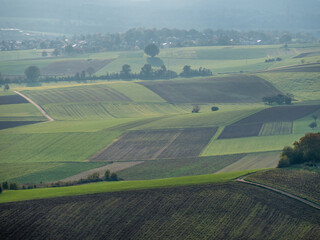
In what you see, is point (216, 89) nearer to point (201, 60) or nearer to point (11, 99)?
point (11, 99)

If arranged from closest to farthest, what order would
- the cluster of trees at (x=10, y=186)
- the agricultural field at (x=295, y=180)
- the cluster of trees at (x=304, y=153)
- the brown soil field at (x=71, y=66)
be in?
the agricultural field at (x=295, y=180), the cluster of trees at (x=10, y=186), the cluster of trees at (x=304, y=153), the brown soil field at (x=71, y=66)

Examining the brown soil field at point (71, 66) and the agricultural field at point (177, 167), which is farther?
the brown soil field at point (71, 66)

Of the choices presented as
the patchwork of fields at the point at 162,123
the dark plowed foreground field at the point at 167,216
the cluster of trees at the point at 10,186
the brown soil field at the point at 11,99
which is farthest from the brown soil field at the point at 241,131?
the brown soil field at the point at 11,99

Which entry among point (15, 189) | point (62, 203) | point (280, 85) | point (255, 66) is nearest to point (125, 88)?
point (280, 85)

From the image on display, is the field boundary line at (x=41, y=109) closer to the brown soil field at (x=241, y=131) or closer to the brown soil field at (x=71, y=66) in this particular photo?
the brown soil field at (x=241, y=131)

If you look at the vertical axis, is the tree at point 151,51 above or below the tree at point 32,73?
above

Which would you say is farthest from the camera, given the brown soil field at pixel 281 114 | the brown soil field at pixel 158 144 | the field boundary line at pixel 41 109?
the field boundary line at pixel 41 109

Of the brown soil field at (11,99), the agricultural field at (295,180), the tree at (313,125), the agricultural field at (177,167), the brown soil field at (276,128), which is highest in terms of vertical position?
the agricultural field at (295,180)

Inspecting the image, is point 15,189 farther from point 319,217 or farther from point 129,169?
point 319,217
